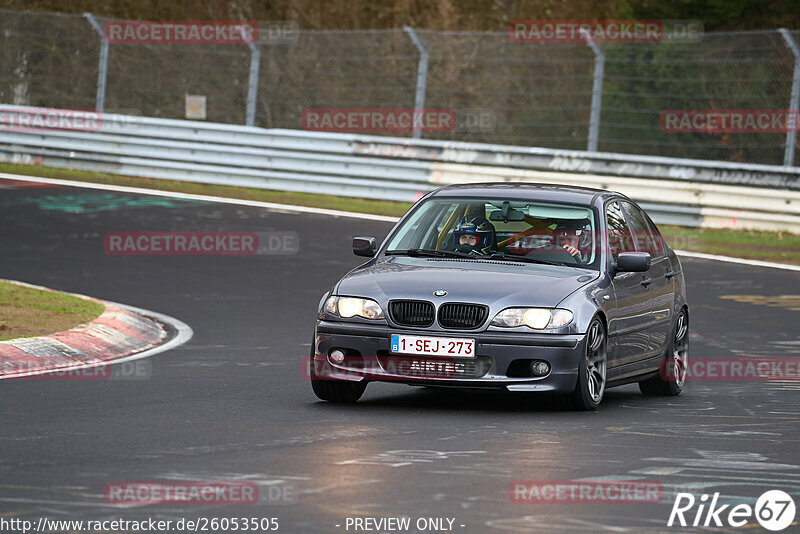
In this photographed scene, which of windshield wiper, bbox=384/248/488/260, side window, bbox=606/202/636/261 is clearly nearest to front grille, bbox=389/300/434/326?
windshield wiper, bbox=384/248/488/260

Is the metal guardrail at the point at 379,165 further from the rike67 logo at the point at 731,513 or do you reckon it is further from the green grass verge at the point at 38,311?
the rike67 logo at the point at 731,513

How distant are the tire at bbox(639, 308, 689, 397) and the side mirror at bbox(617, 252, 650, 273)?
122 centimetres

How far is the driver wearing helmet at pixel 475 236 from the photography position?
436 inches

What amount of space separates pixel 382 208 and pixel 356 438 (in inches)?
674

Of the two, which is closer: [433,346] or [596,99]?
[433,346]

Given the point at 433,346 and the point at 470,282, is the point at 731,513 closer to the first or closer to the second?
the point at 433,346

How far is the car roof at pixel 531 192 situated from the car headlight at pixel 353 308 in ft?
5.08

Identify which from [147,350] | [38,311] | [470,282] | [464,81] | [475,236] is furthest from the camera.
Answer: [464,81]

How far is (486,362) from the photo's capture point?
995 cm

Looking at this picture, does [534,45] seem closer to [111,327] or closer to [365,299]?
[111,327]

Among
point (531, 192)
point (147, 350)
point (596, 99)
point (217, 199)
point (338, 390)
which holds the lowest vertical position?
point (147, 350)

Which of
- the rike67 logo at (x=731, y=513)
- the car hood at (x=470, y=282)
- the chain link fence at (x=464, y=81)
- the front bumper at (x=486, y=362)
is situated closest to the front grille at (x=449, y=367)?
the front bumper at (x=486, y=362)

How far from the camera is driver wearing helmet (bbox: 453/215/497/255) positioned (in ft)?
36.3

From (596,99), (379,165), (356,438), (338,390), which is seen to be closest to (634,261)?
(338,390)
